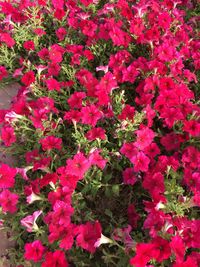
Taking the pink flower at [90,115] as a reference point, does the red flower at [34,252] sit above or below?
below

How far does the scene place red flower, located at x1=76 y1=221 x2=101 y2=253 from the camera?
1906 mm

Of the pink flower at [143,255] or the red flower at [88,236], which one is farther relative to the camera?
the red flower at [88,236]

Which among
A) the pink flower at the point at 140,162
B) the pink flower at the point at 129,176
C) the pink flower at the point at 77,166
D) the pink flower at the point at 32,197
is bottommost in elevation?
the pink flower at the point at 32,197

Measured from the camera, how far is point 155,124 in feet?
9.37

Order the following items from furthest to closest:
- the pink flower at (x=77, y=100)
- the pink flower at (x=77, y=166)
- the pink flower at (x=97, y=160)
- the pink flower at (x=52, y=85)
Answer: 1. the pink flower at (x=52, y=85)
2. the pink flower at (x=77, y=100)
3. the pink flower at (x=97, y=160)
4. the pink flower at (x=77, y=166)

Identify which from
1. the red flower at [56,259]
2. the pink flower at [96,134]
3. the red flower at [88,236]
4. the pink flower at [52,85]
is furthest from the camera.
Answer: the pink flower at [52,85]

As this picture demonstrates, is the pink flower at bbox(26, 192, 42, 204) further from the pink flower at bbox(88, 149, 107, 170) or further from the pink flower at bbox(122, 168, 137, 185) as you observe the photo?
the pink flower at bbox(122, 168, 137, 185)

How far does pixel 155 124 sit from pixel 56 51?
103cm

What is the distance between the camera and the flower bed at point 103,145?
195 cm

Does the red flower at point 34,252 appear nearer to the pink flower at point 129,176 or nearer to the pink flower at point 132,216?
the pink flower at point 132,216

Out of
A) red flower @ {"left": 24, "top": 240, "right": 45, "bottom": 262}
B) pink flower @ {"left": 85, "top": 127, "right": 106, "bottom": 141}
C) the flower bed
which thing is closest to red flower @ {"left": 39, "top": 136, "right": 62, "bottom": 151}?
the flower bed

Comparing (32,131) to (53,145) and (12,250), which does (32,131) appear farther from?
(12,250)

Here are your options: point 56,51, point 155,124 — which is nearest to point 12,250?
point 155,124

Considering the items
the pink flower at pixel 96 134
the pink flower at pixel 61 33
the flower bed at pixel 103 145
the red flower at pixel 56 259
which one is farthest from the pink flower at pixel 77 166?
the pink flower at pixel 61 33
